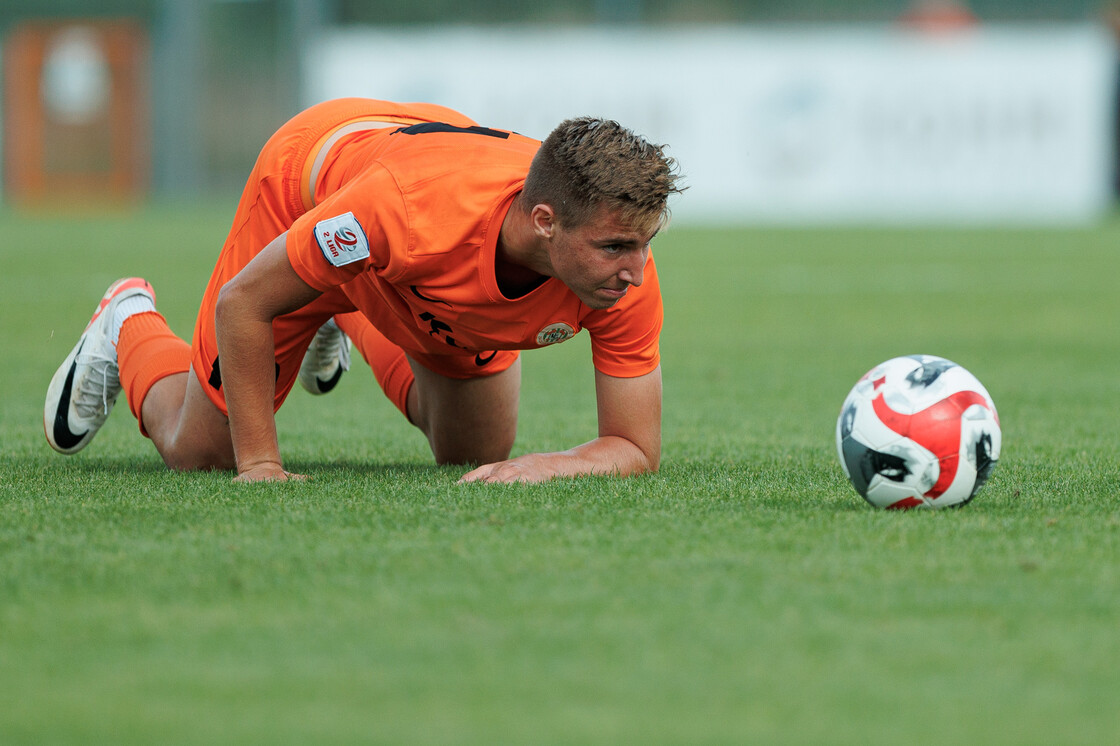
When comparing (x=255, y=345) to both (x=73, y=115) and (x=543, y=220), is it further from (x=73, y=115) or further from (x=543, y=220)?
(x=73, y=115)

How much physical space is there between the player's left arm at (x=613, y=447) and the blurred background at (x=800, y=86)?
16.3 meters

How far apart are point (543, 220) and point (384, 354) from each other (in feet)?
5.80

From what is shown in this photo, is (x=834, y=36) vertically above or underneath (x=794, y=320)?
above

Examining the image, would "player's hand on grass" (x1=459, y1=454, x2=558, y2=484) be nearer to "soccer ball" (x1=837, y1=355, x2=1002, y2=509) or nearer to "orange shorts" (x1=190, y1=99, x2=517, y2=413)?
"orange shorts" (x1=190, y1=99, x2=517, y2=413)

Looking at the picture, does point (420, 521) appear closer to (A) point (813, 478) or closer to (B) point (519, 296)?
(B) point (519, 296)

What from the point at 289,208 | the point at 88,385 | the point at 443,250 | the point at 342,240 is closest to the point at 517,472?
the point at 443,250

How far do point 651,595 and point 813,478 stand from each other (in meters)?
1.63

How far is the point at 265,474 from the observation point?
4250 millimetres

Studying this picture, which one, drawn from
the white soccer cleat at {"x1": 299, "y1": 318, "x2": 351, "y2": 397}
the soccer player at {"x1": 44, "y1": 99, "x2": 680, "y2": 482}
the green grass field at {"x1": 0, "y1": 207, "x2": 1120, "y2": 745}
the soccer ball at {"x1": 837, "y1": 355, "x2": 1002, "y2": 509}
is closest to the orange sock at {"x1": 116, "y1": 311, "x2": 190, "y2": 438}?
the soccer player at {"x1": 44, "y1": 99, "x2": 680, "y2": 482}

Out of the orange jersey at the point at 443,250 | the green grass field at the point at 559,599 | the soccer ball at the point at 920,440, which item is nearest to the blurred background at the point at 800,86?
the green grass field at the point at 559,599

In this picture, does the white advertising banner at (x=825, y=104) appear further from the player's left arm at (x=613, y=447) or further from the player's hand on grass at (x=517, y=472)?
the player's hand on grass at (x=517, y=472)

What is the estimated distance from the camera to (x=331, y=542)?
11.2ft

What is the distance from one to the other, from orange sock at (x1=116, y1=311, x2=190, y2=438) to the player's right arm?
2.87ft

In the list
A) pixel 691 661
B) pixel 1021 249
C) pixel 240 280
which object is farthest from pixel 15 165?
pixel 691 661
